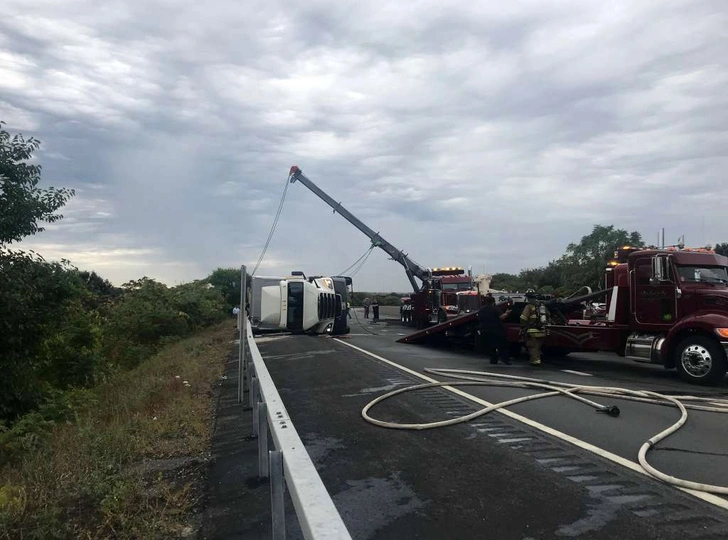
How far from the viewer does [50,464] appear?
18.5ft

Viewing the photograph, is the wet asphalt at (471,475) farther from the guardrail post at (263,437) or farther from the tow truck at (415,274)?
the tow truck at (415,274)

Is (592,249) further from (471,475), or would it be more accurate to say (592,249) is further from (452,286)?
(471,475)

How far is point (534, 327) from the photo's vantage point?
1349 centimetres

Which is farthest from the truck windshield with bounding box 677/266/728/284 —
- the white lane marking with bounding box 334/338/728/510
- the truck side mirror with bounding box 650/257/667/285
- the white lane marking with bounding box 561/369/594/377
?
the white lane marking with bounding box 334/338/728/510

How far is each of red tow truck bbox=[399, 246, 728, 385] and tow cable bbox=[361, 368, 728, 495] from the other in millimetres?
1992

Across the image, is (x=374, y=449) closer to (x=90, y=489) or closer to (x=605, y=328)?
(x=90, y=489)

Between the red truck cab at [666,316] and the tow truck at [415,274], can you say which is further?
the tow truck at [415,274]

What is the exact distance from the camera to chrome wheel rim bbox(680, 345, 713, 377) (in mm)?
10500

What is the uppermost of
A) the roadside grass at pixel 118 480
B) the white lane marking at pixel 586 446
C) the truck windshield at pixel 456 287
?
the truck windshield at pixel 456 287

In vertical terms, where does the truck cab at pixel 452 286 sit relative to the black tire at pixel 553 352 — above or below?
above

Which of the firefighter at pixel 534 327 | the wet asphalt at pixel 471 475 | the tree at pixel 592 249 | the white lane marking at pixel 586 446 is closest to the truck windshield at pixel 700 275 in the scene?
the firefighter at pixel 534 327

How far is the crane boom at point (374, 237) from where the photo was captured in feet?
110

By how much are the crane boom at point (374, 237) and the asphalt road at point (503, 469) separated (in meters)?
23.7

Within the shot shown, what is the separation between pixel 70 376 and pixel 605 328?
15.3m
